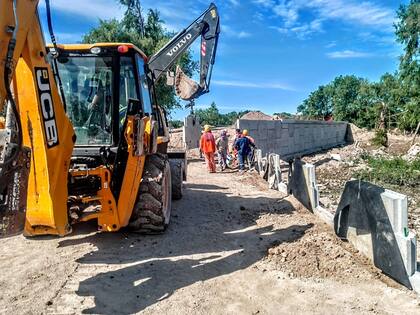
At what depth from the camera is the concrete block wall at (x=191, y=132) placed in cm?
1909

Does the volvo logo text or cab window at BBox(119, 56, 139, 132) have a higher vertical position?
the volvo logo text

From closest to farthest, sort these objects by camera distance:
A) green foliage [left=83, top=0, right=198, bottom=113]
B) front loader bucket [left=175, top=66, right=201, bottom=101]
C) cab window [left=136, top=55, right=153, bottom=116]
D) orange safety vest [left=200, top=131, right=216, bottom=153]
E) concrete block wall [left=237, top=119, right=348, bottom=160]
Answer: cab window [left=136, top=55, right=153, bottom=116] < front loader bucket [left=175, top=66, right=201, bottom=101] < orange safety vest [left=200, top=131, right=216, bottom=153] < concrete block wall [left=237, top=119, right=348, bottom=160] < green foliage [left=83, top=0, right=198, bottom=113]

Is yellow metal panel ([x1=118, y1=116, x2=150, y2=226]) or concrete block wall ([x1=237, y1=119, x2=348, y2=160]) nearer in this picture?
yellow metal panel ([x1=118, y1=116, x2=150, y2=226])

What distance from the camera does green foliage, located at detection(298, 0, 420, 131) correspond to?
3062 cm

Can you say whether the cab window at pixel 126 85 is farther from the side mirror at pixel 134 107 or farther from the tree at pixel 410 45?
the tree at pixel 410 45

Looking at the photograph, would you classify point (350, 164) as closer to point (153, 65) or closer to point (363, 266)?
→ point (153, 65)

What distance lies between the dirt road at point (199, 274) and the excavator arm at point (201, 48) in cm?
590

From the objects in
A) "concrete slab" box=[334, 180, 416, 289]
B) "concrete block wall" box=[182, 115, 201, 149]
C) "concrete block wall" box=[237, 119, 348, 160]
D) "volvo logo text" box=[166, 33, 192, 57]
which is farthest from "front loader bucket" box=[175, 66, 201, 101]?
"concrete slab" box=[334, 180, 416, 289]

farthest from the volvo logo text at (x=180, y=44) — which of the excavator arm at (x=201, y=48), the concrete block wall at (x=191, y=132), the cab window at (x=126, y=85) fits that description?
the concrete block wall at (x=191, y=132)

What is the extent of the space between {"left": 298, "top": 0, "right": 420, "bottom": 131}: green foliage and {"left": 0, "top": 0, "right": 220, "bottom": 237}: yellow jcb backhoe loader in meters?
24.4

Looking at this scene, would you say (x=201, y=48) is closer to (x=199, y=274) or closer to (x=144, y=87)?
(x=144, y=87)

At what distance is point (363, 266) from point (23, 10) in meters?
4.39

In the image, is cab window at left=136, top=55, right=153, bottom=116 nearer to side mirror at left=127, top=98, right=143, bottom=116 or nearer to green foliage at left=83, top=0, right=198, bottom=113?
side mirror at left=127, top=98, right=143, bottom=116

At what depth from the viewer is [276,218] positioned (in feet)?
23.4
